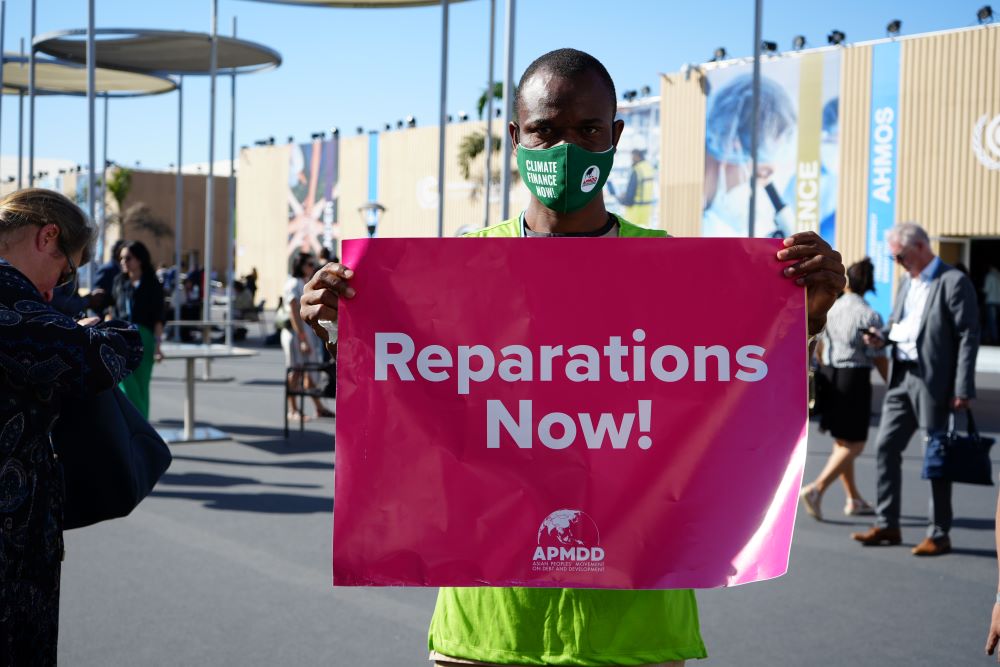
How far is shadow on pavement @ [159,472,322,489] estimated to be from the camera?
30.4 ft

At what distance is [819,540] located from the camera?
7469 mm

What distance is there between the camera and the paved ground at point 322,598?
5105 millimetres

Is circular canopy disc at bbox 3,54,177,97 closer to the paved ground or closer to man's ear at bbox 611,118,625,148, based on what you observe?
the paved ground

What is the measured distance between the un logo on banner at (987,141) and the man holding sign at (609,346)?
26.2 meters

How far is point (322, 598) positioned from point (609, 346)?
13.4 feet

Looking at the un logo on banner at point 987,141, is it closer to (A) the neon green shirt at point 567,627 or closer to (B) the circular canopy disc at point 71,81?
(B) the circular canopy disc at point 71,81

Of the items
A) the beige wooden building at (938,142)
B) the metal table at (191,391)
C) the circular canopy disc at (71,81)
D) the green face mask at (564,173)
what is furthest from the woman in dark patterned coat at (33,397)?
the beige wooden building at (938,142)

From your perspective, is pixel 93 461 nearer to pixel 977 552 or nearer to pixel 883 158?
pixel 977 552

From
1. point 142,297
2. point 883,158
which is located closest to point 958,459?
point 142,297

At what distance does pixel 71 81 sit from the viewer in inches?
699

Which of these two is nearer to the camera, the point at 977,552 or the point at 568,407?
the point at 568,407

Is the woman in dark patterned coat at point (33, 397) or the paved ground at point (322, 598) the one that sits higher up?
the woman in dark patterned coat at point (33, 397)

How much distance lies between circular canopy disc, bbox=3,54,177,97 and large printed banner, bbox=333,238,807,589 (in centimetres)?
1409

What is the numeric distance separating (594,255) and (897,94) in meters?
27.7
